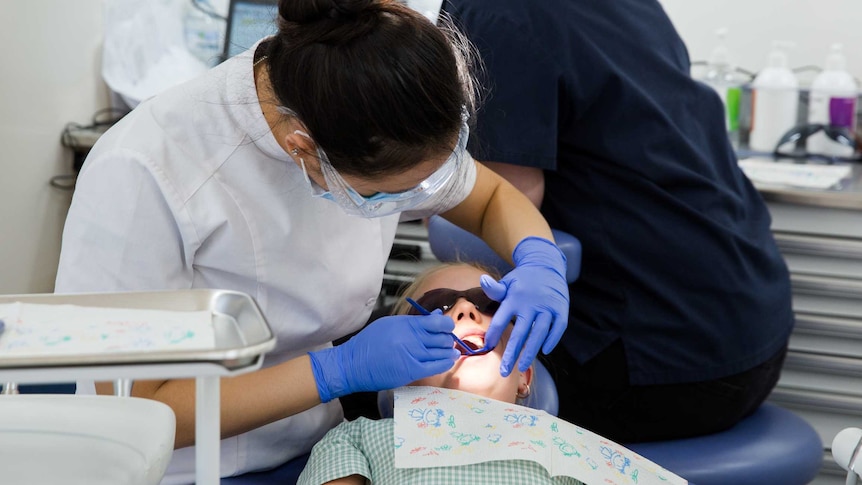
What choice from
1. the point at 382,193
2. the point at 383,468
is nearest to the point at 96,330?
the point at 382,193

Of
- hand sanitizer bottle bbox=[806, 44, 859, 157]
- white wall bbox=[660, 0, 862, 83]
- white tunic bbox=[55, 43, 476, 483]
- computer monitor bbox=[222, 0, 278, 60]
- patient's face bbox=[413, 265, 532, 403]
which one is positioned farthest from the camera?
computer monitor bbox=[222, 0, 278, 60]

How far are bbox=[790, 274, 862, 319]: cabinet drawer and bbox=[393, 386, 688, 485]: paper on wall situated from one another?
119 centimetres

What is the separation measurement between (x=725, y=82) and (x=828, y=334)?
0.80 meters

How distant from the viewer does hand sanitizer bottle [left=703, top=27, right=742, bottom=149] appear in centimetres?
276

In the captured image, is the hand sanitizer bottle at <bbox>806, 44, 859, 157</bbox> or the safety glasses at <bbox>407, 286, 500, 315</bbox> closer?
the safety glasses at <bbox>407, 286, 500, 315</bbox>

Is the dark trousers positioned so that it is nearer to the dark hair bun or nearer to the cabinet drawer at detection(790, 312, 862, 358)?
the cabinet drawer at detection(790, 312, 862, 358)

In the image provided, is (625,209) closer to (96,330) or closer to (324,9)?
(324,9)

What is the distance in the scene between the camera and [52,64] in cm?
295

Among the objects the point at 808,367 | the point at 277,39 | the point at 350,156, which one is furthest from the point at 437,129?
the point at 808,367

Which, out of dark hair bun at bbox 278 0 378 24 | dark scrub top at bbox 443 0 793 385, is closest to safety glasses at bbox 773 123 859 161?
dark scrub top at bbox 443 0 793 385

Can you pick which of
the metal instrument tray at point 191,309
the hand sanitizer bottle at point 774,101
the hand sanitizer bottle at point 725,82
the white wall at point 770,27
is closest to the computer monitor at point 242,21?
the white wall at point 770,27

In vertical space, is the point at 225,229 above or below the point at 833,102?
above

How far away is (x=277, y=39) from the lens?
1.25 m

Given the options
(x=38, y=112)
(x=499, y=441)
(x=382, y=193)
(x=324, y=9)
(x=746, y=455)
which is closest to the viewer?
(x=324, y=9)
